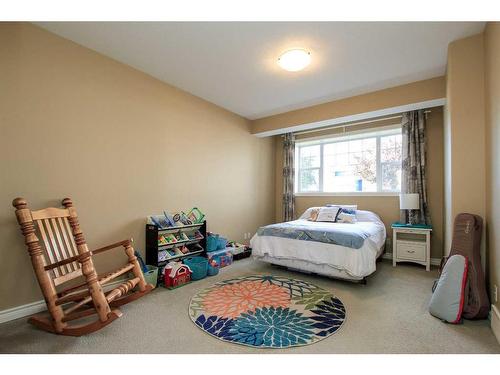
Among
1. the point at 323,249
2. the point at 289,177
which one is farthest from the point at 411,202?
the point at 289,177

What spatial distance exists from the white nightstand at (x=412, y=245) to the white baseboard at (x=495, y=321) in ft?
5.42

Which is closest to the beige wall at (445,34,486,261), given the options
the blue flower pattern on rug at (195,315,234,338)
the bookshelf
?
the blue flower pattern on rug at (195,315,234,338)

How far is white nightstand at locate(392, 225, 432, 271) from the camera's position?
3469mm

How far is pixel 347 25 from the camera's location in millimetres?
2162

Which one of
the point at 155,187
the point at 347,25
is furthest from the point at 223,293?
the point at 347,25

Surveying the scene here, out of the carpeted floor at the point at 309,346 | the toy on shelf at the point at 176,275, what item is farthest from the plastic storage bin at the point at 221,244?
the carpeted floor at the point at 309,346

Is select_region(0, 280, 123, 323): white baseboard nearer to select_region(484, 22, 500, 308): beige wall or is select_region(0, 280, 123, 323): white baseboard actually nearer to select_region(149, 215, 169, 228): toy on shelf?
select_region(149, 215, 169, 228): toy on shelf

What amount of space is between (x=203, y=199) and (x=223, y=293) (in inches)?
63.4

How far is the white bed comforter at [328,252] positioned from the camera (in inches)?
106

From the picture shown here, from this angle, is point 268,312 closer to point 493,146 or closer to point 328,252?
point 328,252

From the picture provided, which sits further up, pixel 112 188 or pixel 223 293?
pixel 112 188
